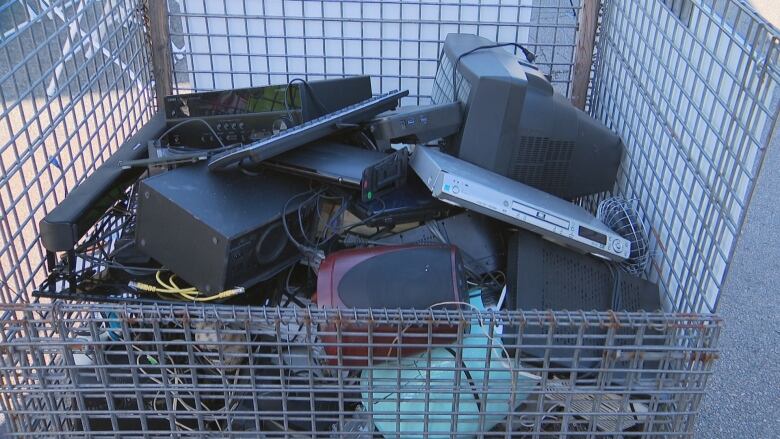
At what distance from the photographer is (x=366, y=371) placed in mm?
1124

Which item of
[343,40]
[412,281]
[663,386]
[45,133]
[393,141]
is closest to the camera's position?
[663,386]

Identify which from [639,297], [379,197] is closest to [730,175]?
[639,297]

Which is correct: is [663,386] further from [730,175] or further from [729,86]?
[729,86]

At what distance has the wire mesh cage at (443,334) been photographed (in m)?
1.01

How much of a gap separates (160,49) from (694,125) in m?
1.41

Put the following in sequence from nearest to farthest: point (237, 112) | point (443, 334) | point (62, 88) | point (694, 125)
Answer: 1. point (443, 334)
2. point (694, 125)
3. point (62, 88)
4. point (237, 112)

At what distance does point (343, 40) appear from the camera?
194 centimetres

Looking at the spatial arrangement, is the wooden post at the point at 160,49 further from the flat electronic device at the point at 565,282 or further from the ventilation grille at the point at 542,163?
the flat electronic device at the point at 565,282

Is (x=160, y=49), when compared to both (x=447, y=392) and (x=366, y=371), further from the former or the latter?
(x=447, y=392)

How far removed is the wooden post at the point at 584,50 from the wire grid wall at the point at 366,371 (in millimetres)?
971

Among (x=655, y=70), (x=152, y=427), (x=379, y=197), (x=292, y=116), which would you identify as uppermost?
(x=655, y=70)

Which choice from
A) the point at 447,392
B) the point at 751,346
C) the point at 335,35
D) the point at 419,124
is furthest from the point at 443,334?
the point at 751,346

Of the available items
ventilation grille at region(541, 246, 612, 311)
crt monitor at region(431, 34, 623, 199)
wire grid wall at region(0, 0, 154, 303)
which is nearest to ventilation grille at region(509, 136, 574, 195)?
crt monitor at region(431, 34, 623, 199)

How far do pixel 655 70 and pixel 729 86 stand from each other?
1.21 feet
